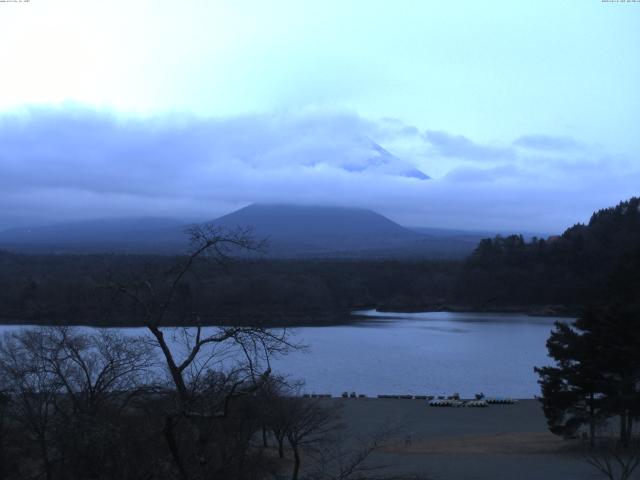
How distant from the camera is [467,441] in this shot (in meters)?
13.4

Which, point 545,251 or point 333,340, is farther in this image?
point 545,251

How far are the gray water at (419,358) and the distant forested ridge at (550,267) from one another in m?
9.73

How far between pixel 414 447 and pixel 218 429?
29.0 feet

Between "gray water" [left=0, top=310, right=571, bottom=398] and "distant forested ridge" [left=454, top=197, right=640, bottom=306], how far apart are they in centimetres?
973

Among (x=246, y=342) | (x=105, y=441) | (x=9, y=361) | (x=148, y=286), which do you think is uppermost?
(x=148, y=286)

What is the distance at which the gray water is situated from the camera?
20.8m

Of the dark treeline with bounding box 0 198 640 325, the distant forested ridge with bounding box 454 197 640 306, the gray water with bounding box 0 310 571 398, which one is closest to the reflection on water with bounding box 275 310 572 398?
the gray water with bounding box 0 310 571 398

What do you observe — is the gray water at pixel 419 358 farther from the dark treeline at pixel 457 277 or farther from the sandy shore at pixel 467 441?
the dark treeline at pixel 457 277

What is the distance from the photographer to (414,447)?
12562 millimetres

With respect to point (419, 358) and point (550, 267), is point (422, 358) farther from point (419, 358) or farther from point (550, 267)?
point (550, 267)

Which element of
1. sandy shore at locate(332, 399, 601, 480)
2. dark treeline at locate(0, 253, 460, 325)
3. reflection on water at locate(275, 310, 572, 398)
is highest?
dark treeline at locate(0, 253, 460, 325)

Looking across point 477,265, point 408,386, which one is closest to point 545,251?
point 477,265

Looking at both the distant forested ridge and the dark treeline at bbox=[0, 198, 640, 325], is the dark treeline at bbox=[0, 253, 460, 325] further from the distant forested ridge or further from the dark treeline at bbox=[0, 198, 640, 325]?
the distant forested ridge

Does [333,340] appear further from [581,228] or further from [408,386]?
[581,228]
